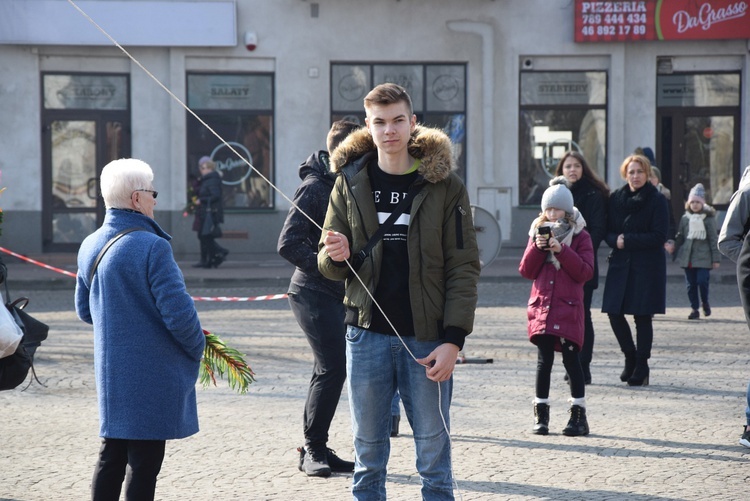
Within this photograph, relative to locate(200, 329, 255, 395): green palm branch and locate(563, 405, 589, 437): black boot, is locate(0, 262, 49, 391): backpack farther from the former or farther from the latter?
locate(563, 405, 589, 437): black boot

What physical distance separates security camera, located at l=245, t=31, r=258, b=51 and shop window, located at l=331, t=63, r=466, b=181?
5.40 ft

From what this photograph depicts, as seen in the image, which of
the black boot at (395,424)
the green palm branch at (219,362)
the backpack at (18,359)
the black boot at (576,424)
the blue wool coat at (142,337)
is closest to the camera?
the blue wool coat at (142,337)

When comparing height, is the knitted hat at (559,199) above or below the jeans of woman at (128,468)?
above

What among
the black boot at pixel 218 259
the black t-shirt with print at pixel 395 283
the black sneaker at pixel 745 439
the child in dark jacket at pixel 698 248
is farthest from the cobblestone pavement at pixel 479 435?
the black boot at pixel 218 259

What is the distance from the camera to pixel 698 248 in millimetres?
13664

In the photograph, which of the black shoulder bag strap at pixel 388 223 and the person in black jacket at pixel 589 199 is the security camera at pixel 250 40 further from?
the black shoulder bag strap at pixel 388 223

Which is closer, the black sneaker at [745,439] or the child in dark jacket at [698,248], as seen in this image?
the black sneaker at [745,439]

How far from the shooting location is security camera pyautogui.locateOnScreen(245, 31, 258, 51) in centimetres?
2208

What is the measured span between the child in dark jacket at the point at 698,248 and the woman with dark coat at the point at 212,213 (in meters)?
8.86

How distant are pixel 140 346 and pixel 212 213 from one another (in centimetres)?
1551

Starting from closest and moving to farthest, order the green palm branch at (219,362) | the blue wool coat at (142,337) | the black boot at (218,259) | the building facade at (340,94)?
1. the blue wool coat at (142,337)
2. the green palm branch at (219,362)
3. the black boot at (218,259)
4. the building facade at (340,94)

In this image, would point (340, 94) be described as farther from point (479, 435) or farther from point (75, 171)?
point (479, 435)

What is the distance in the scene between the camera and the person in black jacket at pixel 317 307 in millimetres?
6246

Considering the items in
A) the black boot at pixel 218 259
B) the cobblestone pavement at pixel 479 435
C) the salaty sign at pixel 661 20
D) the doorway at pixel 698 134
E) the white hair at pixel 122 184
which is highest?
the salaty sign at pixel 661 20
